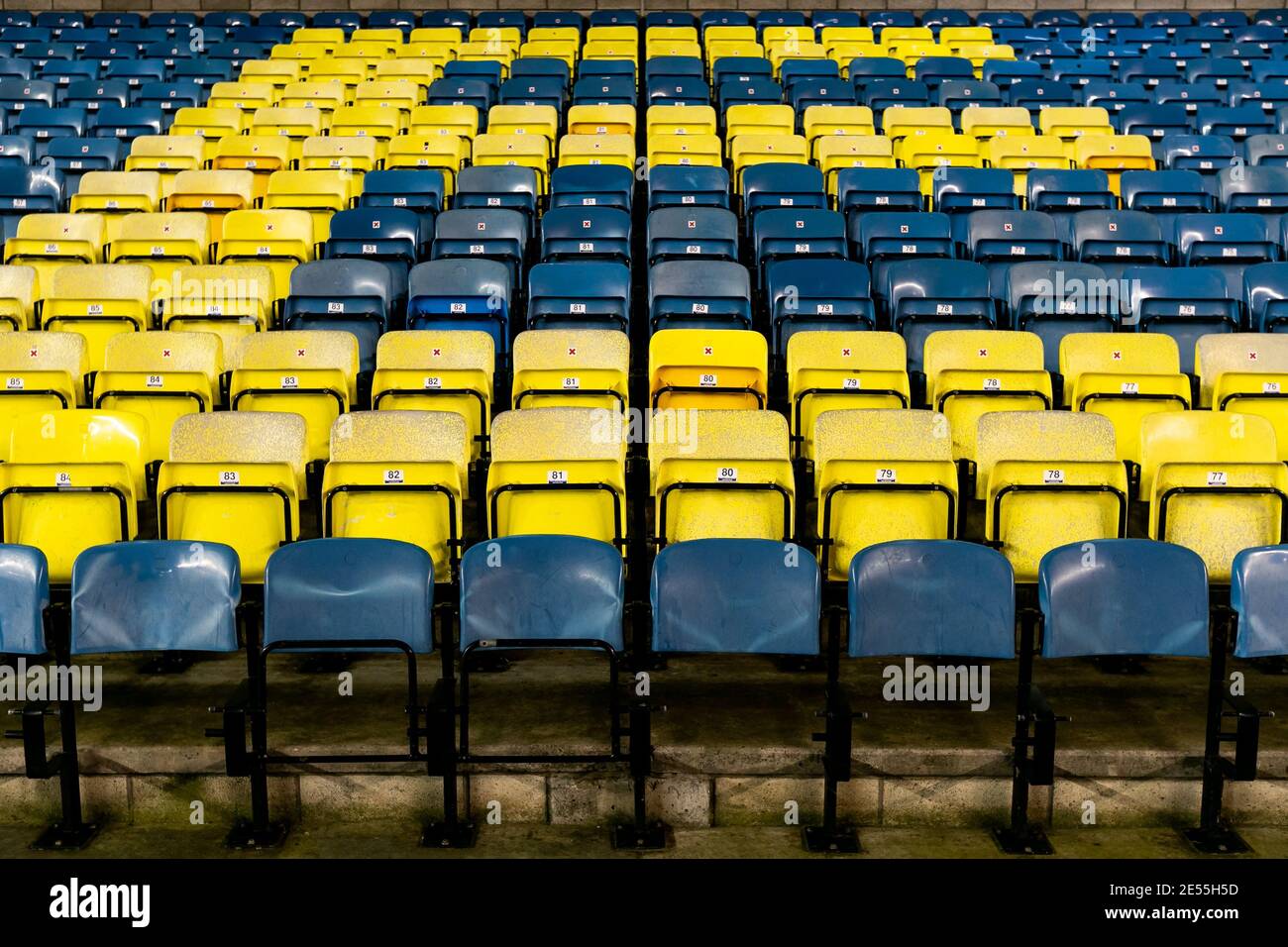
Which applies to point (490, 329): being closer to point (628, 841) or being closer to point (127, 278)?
point (127, 278)

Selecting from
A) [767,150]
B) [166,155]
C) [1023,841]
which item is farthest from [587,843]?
[166,155]

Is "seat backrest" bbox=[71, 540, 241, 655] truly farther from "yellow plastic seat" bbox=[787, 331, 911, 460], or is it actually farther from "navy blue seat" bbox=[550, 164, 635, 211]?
"navy blue seat" bbox=[550, 164, 635, 211]

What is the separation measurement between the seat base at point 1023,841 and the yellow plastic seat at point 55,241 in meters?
6.04

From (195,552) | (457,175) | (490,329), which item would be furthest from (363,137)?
(195,552)

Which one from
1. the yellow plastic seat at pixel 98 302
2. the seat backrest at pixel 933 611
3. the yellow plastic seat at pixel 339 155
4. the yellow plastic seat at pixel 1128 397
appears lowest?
the seat backrest at pixel 933 611

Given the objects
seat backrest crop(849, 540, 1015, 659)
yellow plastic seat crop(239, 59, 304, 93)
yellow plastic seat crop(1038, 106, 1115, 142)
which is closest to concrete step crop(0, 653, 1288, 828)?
seat backrest crop(849, 540, 1015, 659)

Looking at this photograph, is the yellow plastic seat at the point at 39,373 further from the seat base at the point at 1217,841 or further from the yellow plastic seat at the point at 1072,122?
the yellow plastic seat at the point at 1072,122

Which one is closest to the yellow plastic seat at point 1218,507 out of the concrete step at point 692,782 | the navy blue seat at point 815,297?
the concrete step at point 692,782

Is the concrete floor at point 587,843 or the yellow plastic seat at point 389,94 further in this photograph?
the yellow plastic seat at point 389,94

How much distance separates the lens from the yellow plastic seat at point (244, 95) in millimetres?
11094

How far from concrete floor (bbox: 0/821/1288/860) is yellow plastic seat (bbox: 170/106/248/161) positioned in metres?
7.52

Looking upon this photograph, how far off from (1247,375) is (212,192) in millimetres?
6173

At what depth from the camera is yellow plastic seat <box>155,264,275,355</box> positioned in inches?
265

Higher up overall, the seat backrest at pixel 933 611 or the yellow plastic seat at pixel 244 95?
the yellow plastic seat at pixel 244 95
